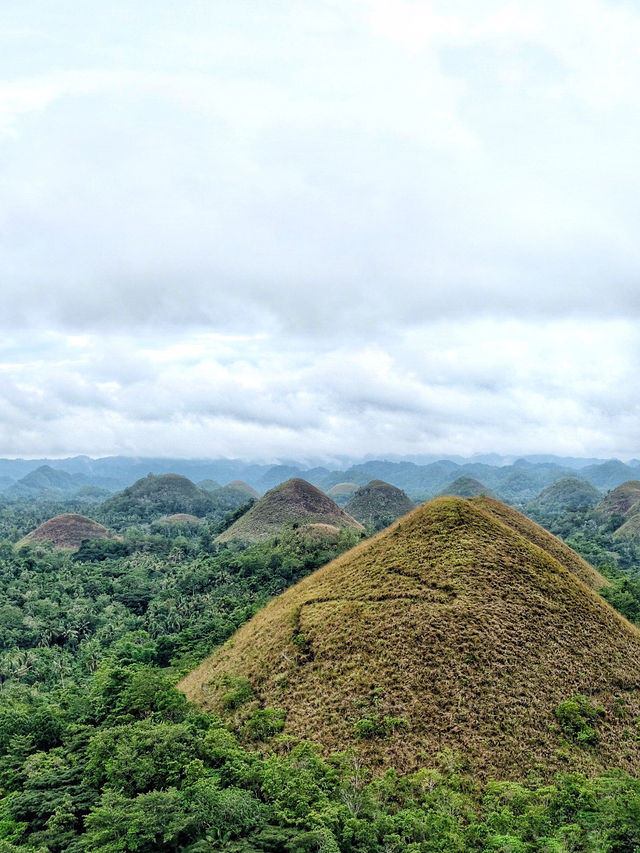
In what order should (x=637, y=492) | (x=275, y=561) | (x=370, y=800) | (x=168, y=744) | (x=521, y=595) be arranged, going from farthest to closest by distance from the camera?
Result: (x=637, y=492), (x=275, y=561), (x=521, y=595), (x=168, y=744), (x=370, y=800)

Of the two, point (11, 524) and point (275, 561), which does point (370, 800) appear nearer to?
point (275, 561)

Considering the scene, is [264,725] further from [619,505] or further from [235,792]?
[619,505]

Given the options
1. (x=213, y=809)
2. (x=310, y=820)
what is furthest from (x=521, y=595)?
(x=213, y=809)

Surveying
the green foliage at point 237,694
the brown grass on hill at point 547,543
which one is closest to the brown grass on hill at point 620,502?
the brown grass on hill at point 547,543

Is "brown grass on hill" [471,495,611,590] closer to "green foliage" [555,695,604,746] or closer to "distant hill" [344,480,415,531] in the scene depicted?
"green foliage" [555,695,604,746]

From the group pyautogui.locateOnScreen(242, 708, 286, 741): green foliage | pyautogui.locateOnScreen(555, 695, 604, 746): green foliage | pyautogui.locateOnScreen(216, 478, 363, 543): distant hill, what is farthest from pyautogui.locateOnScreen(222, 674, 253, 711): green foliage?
pyautogui.locateOnScreen(216, 478, 363, 543): distant hill
